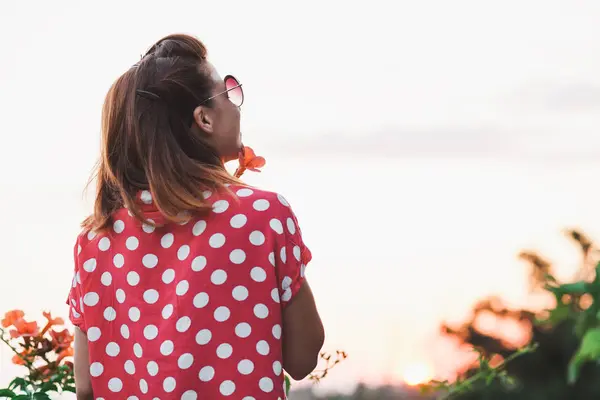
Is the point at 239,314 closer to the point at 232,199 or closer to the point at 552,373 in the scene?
the point at 232,199

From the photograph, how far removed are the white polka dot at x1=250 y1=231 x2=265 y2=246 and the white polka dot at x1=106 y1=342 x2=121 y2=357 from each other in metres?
0.38

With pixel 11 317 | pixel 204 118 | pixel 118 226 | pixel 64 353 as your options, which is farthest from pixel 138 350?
pixel 11 317

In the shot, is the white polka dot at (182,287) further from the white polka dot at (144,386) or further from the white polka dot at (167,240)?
the white polka dot at (144,386)

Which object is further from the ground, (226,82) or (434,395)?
(226,82)

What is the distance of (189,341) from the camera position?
1600mm

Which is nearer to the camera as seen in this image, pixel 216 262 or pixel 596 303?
pixel 596 303

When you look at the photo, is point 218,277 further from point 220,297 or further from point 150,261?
point 150,261

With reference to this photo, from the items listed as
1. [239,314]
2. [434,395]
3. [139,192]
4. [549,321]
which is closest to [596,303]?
[549,321]

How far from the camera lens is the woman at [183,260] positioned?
1.60m

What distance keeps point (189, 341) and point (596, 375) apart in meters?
0.86

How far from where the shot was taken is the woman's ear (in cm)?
171

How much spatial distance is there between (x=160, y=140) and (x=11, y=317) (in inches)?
43.2

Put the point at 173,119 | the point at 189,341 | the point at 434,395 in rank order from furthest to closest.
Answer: the point at 434,395 → the point at 173,119 → the point at 189,341

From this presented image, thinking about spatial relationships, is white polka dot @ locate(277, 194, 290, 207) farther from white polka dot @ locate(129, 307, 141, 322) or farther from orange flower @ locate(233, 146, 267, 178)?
white polka dot @ locate(129, 307, 141, 322)
